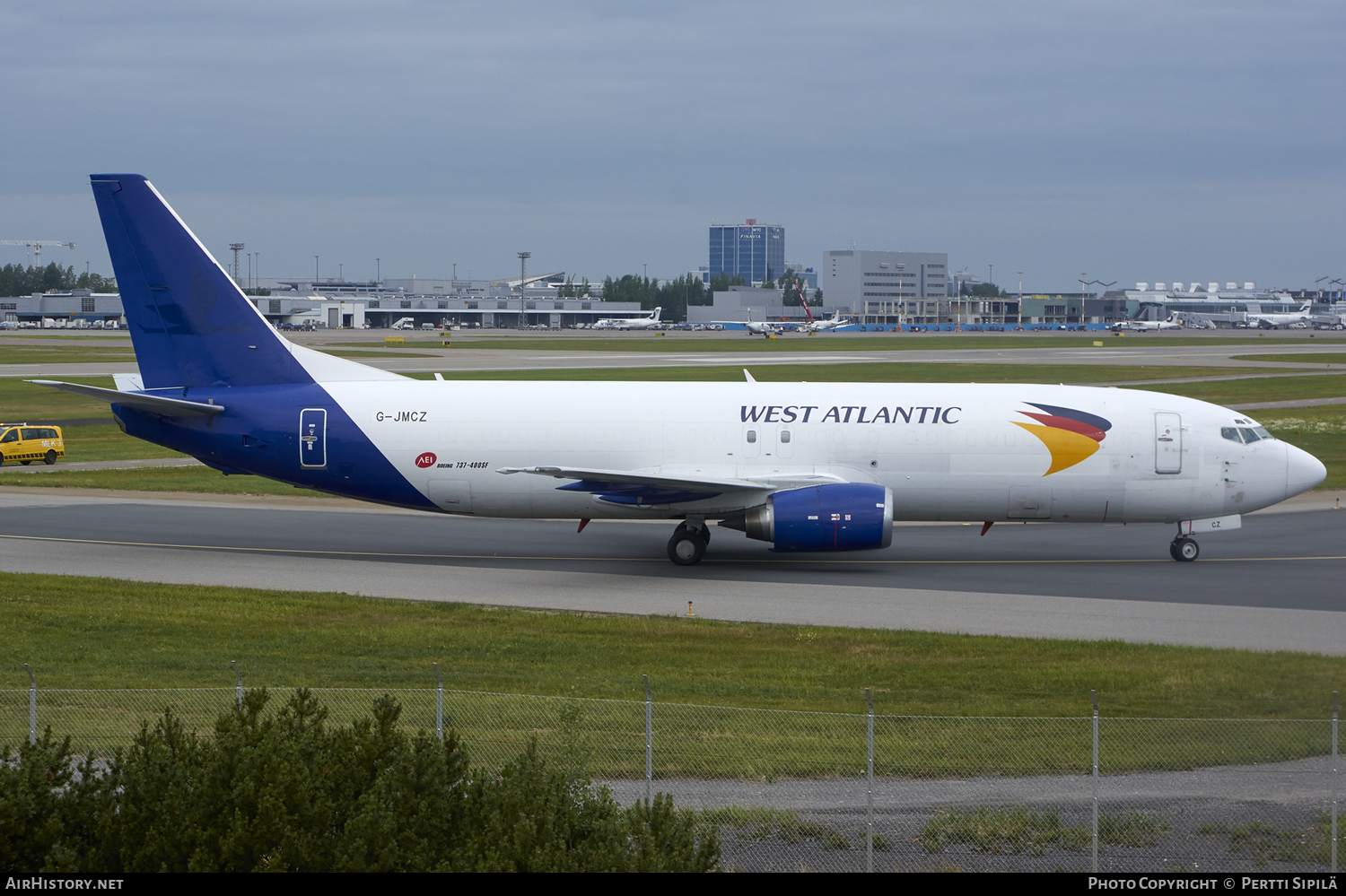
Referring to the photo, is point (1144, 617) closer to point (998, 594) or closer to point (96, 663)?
point (998, 594)

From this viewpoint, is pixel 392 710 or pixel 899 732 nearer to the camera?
pixel 392 710

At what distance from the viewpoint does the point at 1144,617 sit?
25484 millimetres

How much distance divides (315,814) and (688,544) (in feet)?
67.4

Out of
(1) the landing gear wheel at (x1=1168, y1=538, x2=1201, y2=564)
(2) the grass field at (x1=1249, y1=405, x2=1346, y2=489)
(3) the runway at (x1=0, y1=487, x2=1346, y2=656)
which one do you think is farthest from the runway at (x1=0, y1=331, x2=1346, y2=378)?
(1) the landing gear wheel at (x1=1168, y1=538, x2=1201, y2=564)

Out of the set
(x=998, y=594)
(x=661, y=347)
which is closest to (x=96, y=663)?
(x=998, y=594)

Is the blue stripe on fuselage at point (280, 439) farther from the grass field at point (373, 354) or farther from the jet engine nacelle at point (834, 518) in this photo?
the grass field at point (373, 354)

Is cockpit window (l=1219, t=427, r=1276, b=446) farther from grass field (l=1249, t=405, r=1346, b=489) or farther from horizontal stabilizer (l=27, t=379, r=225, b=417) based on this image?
horizontal stabilizer (l=27, t=379, r=225, b=417)

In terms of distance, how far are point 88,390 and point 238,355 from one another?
397 cm

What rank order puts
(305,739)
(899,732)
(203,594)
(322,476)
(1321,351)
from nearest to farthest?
(305,739) < (899,732) < (203,594) < (322,476) < (1321,351)

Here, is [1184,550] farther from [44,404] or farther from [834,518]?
[44,404]

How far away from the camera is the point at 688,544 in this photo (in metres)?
31.6

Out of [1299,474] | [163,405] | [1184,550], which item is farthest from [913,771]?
[163,405]

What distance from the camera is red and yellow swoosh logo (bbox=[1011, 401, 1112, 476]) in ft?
102

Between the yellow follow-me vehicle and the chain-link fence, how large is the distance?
36670 mm
